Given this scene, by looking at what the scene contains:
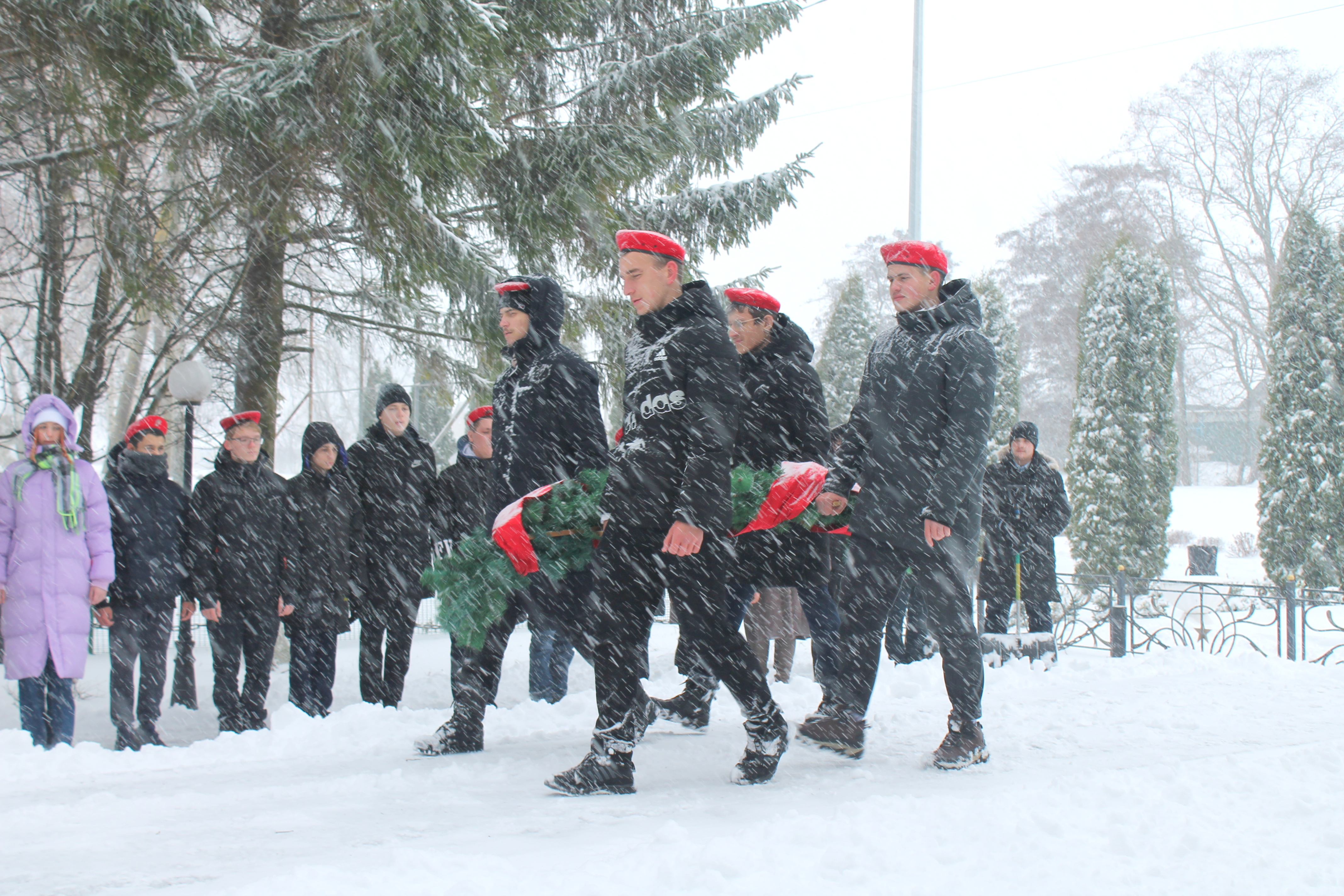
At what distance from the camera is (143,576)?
5523 millimetres

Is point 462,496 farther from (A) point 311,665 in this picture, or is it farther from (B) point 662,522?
(B) point 662,522

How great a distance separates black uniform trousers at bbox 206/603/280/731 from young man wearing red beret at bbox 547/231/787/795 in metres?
3.07

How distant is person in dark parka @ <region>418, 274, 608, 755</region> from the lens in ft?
13.3

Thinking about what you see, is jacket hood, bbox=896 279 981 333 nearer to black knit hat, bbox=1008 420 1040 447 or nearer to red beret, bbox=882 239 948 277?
red beret, bbox=882 239 948 277

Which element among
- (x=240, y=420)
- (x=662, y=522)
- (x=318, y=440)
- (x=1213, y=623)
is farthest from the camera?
(x=1213, y=623)

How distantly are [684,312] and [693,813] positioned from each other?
5.49ft

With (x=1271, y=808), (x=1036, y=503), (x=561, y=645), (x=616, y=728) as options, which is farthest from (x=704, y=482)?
(x=1036, y=503)

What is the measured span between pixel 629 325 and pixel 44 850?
747 centimetres

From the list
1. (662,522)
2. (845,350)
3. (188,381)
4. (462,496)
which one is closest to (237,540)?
(462,496)

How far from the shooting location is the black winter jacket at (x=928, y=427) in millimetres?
3756

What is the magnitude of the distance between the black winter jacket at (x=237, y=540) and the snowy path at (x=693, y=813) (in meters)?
1.34

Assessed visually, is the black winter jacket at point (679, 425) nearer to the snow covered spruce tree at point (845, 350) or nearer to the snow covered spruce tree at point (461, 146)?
the snow covered spruce tree at point (461, 146)

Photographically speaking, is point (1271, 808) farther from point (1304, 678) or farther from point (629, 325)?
point (629, 325)

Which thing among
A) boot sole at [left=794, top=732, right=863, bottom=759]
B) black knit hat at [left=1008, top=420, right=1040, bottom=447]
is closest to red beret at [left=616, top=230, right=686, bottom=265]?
boot sole at [left=794, top=732, right=863, bottom=759]
